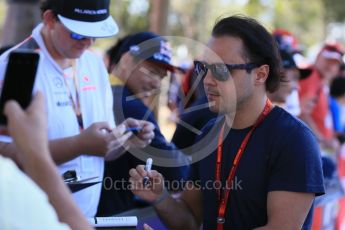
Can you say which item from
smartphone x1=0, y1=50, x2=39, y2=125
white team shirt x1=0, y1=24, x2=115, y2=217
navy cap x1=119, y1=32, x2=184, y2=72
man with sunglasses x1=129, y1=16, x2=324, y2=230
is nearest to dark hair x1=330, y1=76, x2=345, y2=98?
navy cap x1=119, y1=32, x2=184, y2=72

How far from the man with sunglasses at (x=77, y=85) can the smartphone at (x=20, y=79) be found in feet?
4.72

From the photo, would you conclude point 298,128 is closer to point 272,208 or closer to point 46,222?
point 272,208

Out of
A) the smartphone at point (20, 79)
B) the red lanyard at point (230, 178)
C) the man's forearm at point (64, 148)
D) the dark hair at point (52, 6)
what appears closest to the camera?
the smartphone at point (20, 79)

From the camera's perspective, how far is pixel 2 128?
1725 millimetres

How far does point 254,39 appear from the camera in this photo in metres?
2.85

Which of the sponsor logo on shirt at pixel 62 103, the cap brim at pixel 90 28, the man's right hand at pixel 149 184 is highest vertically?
the cap brim at pixel 90 28

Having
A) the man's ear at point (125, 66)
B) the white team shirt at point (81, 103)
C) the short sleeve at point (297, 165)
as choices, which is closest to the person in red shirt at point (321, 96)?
the man's ear at point (125, 66)

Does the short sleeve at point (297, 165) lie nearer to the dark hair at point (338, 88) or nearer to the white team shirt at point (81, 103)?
the white team shirt at point (81, 103)

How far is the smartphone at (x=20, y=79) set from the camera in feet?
5.49

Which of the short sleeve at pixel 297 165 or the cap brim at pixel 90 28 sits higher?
the cap brim at pixel 90 28

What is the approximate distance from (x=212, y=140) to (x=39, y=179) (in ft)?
4.72

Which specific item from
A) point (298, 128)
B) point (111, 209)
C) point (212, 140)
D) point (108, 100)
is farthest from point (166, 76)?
point (298, 128)

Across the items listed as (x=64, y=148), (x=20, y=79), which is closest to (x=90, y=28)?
(x=64, y=148)

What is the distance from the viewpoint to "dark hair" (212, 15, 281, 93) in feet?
9.36
